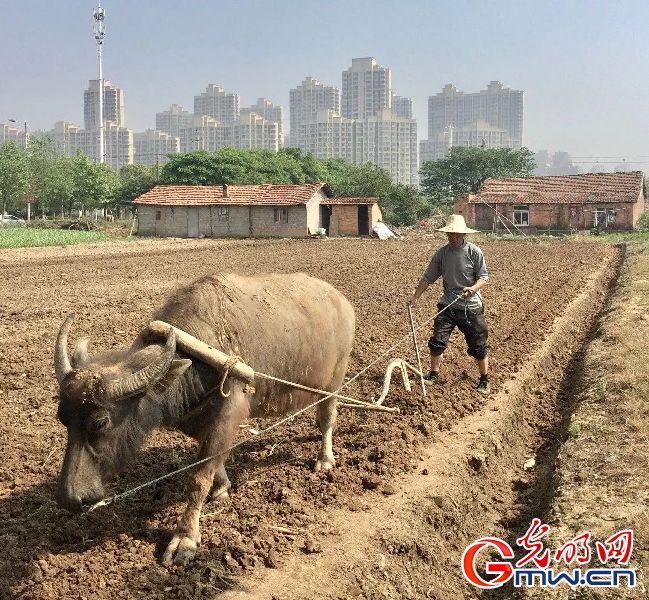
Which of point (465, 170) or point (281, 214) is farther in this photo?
point (465, 170)

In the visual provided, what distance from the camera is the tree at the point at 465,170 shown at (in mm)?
70250

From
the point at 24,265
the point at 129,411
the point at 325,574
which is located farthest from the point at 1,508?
the point at 24,265

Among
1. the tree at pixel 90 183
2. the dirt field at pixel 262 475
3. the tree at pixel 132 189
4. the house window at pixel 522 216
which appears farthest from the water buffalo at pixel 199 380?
the tree at pixel 132 189

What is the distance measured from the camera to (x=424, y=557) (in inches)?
201

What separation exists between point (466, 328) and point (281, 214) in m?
38.1

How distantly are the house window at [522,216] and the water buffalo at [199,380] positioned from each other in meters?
47.3

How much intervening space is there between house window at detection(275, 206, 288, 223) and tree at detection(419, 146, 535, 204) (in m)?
28.1

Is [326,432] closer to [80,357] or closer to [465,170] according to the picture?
[80,357]

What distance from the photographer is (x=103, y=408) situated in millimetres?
4332

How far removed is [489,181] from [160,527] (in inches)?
2109

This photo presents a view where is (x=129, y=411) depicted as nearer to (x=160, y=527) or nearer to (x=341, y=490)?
(x=160, y=527)

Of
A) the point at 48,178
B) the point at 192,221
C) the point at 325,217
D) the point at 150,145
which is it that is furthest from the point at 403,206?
the point at 150,145

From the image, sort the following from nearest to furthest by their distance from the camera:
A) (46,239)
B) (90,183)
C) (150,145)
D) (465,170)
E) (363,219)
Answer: (46,239), (363,219), (90,183), (465,170), (150,145)

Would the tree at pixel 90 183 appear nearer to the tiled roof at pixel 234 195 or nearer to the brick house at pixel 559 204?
the tiled roof at pixel 234 195
